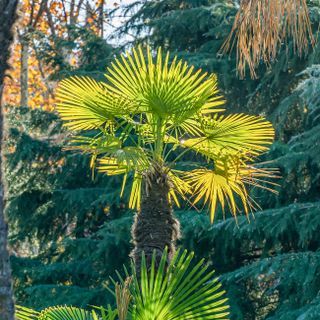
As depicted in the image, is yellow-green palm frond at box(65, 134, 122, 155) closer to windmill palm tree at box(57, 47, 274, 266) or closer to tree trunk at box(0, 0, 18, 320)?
windmill palm tree at box(57, 47, 274, 266)

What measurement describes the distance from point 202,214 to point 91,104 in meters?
5.62

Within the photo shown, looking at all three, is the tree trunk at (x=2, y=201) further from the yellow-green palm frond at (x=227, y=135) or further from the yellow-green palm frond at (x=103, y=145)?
the yellow-green palm frond at (x=227, y=135)

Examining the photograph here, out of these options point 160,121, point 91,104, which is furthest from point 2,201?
point 91,104

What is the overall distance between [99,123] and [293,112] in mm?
Result: 6702

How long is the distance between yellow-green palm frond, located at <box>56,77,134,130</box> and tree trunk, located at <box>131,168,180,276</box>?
14.9 inches

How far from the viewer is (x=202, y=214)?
10.3m

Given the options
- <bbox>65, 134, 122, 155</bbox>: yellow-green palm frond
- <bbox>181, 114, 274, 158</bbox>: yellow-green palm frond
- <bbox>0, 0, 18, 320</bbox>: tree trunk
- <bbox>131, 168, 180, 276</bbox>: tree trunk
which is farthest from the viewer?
<bbox>181, 114, 274, 158</bbox>: yellow-green palm frond

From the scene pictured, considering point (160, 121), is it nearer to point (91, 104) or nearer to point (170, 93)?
point (170, 93)

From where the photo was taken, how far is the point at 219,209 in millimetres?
10477

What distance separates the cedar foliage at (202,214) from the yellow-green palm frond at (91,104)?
3.58 metres

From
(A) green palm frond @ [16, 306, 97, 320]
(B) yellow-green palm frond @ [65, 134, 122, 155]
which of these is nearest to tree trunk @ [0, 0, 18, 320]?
(A) green palm frond @ [16, 306, 97, 320]

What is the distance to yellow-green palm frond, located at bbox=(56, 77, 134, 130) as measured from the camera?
473 centimetres

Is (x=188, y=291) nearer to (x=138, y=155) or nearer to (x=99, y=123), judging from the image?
(x=138, y=155)

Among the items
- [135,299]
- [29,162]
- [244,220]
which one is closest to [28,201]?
[29,162]
